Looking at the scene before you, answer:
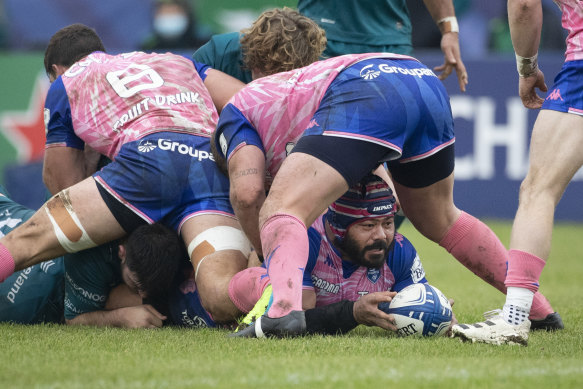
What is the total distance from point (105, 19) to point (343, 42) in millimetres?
6487

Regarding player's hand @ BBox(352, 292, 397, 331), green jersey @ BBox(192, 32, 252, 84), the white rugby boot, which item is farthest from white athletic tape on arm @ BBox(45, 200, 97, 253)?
the white rugby boot

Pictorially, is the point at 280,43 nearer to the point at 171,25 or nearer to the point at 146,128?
the point at 146,128

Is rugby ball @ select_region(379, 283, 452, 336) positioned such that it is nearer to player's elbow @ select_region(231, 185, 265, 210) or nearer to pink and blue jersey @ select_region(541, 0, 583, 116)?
player's elbow @ select_region(231, 185, 265, 210)

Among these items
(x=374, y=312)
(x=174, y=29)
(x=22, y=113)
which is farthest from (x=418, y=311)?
(x=22, y=113)

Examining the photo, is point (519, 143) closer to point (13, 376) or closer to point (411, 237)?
point (411, 237)

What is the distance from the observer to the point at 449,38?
5.98 metres

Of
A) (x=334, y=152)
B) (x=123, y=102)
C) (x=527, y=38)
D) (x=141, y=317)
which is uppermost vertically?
(x=527, y=38)

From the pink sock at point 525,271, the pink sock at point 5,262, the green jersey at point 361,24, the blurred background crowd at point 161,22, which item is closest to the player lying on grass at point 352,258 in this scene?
the pink sock at point 525,271

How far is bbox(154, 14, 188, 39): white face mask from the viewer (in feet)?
38.3

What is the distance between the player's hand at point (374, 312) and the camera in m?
4.02

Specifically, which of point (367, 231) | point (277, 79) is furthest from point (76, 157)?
point (367, 231)

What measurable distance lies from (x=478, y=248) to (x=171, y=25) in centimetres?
794

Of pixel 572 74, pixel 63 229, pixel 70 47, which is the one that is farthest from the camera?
pixel 70 47

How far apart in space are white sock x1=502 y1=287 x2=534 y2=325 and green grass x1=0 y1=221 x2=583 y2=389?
0.41 ft
